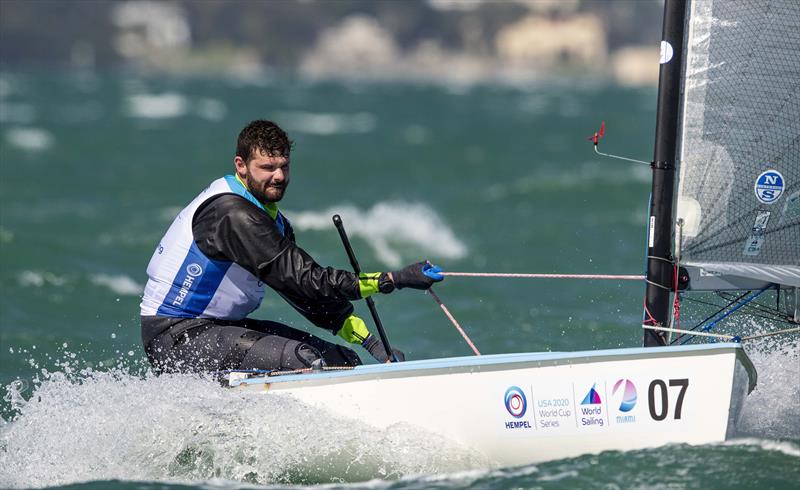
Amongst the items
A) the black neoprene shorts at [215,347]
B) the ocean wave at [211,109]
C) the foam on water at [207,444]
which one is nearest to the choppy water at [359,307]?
the foam on water at [207,444]

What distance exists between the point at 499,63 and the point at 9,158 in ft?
330

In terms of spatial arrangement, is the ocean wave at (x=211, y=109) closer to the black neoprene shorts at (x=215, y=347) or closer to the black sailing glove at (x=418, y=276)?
the black neoprene shorts at (x=215, y=347)

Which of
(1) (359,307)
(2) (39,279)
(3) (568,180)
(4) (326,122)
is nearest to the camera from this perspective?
(1) (359,307)

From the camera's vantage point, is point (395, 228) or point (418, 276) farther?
point (395, 228)

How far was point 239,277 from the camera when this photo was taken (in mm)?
4699

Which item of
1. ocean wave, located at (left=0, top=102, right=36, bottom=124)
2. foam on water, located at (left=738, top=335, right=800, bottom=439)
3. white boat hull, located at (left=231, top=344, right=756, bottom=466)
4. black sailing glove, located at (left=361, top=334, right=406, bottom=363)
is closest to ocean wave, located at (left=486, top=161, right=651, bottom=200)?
black sailing glove, located at (left=361, top=334, right=406, bottom=363)

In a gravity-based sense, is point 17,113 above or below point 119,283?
above

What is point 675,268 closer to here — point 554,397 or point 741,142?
point 741,142

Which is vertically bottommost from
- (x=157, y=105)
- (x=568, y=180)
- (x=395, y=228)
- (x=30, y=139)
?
(x=395, y=228)

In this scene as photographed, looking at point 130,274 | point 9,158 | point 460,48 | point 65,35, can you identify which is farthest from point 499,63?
point 130,274

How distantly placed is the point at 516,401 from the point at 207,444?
1168mm

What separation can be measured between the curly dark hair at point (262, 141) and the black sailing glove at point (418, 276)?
0.65 m

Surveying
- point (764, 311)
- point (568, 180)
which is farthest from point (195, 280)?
point (568, 180)

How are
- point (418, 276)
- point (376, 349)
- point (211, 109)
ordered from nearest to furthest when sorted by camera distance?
point (418, 276) < point (376, 349) < point (211, 109)
